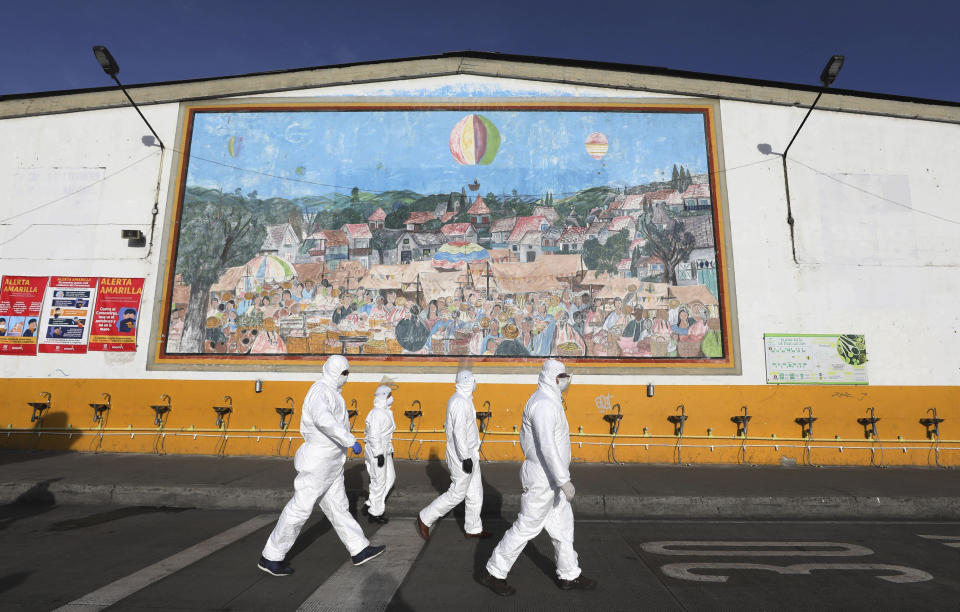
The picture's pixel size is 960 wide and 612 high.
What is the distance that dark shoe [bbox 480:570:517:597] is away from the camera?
3.90m

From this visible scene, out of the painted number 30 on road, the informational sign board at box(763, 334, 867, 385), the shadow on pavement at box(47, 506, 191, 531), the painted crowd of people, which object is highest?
the painted crowd of people

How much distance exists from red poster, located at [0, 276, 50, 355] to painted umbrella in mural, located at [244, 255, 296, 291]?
4362mm

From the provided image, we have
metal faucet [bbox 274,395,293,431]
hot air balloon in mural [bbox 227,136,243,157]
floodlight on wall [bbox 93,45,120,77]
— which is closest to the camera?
floodlight on wall [bbox 93,45,120,77]

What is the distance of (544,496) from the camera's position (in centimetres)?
417

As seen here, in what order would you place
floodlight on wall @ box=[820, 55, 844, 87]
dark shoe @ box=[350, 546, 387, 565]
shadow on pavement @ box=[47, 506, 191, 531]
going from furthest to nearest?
1. floodlight on wall @ box=[820, 55, 844, 87]
2. shadow on pavement @ box=[47, 506, 191, 531]
3. dark shoe @ box=[350, 546, 387, 565]

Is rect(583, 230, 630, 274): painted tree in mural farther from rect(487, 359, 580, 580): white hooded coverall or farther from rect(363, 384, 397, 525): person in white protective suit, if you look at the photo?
rect(487, 359, 580, 580): white hooded coverall

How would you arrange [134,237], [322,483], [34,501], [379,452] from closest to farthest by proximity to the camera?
1. [322,483]
2. [379,452]
3. [34,501]
4. [134,237]

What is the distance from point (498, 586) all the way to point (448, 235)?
294 inches

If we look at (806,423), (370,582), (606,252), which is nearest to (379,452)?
(370,582)

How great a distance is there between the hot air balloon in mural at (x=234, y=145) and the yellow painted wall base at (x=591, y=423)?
5100mm

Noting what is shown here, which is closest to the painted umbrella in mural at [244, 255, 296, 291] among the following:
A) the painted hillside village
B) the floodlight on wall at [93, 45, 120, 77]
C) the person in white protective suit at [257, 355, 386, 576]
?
the painted hillside village

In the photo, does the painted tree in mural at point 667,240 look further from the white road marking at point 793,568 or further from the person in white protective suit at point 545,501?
the person in white protective suit at point 545,501

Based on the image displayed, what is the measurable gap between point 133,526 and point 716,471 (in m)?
8.71

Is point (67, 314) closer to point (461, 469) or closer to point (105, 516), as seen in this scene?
point (105, 516)
